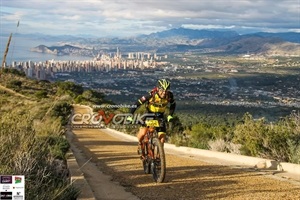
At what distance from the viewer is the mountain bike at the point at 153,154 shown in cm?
777

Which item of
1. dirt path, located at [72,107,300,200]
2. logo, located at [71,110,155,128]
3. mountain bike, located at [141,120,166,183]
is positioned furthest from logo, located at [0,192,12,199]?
logo, located at [71,110,155,128]

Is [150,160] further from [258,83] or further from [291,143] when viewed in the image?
[258,83]

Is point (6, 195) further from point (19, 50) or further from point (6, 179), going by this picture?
point (19, 50)

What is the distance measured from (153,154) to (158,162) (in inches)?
11.2

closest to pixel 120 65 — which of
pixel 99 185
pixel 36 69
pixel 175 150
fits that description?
pixel 36 69

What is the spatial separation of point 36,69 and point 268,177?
73213 millimetres

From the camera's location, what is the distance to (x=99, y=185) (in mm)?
7664

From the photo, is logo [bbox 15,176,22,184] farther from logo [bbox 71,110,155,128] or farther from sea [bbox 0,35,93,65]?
logo [bbox 71,110,155,128]

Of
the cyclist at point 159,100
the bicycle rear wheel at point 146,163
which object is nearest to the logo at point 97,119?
the bicycle rear wheel at point 146,163

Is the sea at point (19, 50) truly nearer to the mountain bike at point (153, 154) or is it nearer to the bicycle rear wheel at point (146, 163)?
the mountain bike at point (153, 154)

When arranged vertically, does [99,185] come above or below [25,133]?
below

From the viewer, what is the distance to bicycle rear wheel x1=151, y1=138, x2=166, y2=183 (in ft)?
25.4

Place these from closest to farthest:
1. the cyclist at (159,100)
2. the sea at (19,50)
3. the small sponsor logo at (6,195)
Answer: the small sponsor logo at (6,195) → the sea at (19,50) → the cyclist at (159,100)

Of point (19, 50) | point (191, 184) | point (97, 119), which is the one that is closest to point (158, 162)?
point (191, 184)
